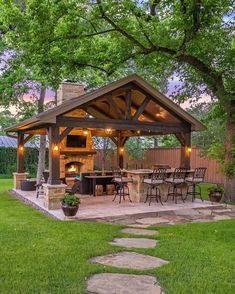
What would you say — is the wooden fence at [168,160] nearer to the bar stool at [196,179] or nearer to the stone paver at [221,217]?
the bar stool at [196,179]

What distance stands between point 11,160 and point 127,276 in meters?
18.9

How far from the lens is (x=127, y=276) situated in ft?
14.9

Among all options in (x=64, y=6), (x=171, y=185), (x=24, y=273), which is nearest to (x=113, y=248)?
(x=24, y=273)

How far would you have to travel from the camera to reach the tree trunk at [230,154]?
1125cm

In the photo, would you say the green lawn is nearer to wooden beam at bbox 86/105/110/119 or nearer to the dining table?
the dining table

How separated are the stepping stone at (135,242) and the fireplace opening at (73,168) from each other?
880cm

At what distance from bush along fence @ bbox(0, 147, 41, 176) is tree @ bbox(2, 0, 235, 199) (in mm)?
10023

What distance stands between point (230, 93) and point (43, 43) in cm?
639

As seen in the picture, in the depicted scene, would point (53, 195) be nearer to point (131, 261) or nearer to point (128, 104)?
point (128, 104)

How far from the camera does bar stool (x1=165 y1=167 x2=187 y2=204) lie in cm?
1082

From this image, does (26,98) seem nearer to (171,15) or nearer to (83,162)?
(83,162)

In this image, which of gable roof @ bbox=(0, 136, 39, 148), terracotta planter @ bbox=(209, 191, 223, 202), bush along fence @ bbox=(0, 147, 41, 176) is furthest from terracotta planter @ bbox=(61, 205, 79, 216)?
bush along fence @ bbox=(0, 147, 41, 176)

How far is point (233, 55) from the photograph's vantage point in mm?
10914

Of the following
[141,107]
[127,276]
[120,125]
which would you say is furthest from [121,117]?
[127,276]
